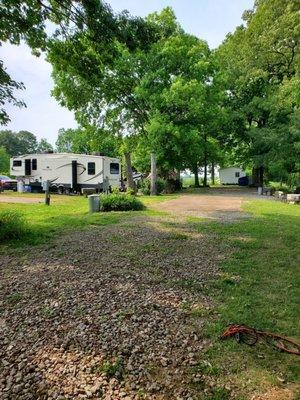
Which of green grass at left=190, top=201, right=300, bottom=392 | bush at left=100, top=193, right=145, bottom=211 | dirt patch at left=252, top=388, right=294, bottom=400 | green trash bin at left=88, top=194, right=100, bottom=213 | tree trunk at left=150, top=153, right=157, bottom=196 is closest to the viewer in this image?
dirt patch at left=252, top=388, right=294, bottom=400

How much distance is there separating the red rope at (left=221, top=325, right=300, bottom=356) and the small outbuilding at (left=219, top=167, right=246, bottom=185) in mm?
55508

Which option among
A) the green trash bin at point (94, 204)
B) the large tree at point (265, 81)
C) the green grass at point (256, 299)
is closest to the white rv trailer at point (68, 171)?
the large tree at point (265, 81)

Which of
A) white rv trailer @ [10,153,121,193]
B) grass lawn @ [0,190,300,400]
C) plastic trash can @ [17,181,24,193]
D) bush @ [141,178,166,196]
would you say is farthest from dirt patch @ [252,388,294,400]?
plastic trash can @ [17,181,24,193]

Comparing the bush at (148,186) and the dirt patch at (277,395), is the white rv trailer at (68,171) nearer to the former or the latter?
the bush at (148,186)

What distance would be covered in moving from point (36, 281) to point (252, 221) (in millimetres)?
7216

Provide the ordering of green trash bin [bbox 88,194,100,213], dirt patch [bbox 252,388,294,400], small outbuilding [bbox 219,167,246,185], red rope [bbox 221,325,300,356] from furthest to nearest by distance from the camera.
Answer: small outbuilding [bbox 219,167,246,185] → green trash bin [bbox 88,194,100,213] → red rope [bbox 221,325,300,356] → dirt patch [bbox 252,388,294,400]

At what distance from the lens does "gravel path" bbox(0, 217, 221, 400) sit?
8.91 feet

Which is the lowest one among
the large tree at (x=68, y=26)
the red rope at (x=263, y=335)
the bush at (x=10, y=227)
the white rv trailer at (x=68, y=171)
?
the red rope at (x=263, y=335)

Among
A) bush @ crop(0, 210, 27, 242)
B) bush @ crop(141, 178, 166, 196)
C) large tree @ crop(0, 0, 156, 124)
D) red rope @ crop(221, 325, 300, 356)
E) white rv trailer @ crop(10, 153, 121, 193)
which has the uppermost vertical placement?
large tree @ crop(0, 0, 156, 124)

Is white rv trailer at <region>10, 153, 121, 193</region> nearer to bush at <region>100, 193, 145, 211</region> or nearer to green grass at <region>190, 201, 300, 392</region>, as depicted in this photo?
bush at <region>100, 193, 145, 211</region>

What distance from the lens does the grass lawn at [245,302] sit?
2.78 metres

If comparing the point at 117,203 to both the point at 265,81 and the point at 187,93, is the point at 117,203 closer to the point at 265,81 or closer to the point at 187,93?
the point at 187,93

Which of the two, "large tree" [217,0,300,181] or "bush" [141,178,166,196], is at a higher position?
"large tree" [217,0,300,181]

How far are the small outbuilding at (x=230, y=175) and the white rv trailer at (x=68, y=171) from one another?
3549cm
